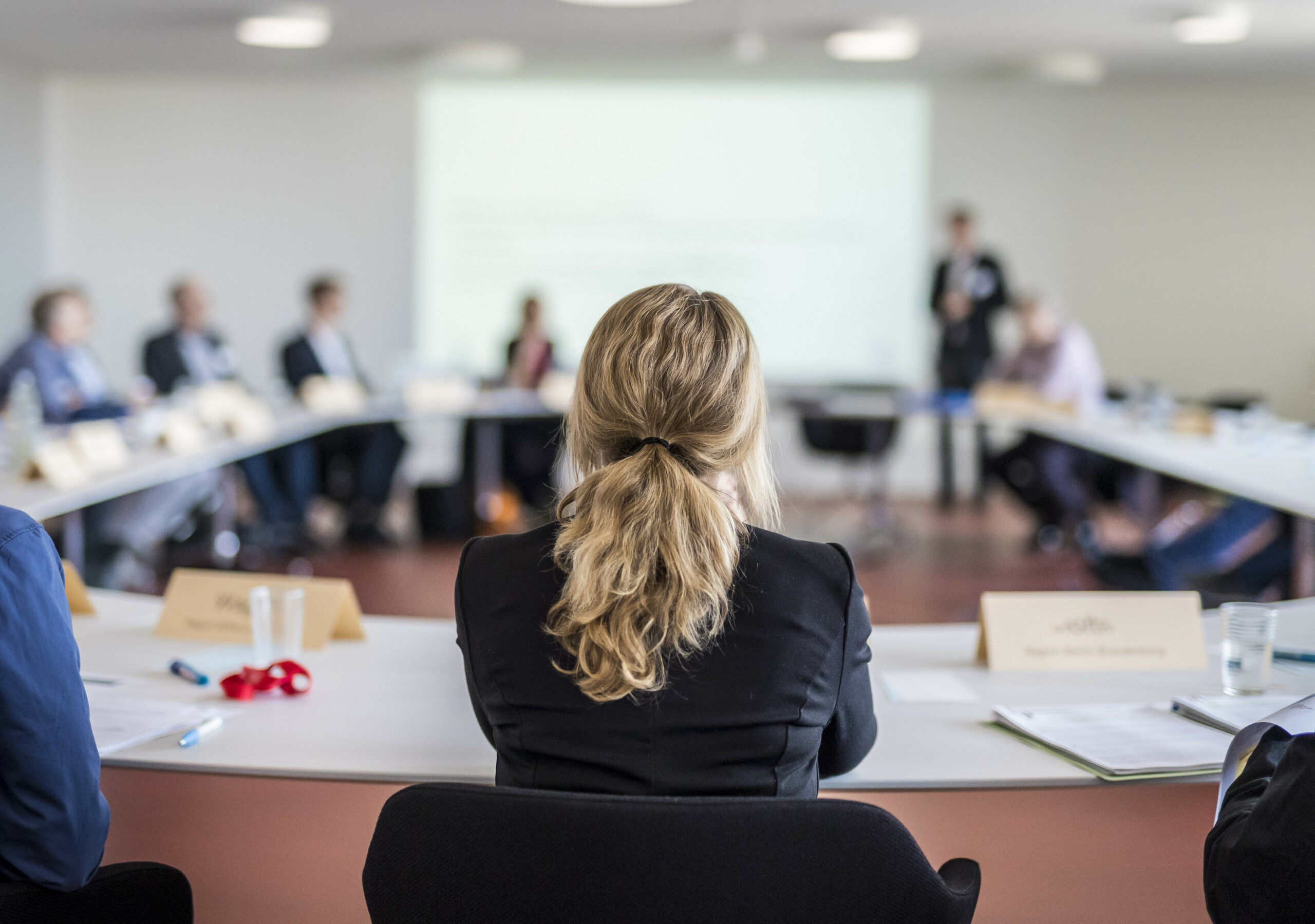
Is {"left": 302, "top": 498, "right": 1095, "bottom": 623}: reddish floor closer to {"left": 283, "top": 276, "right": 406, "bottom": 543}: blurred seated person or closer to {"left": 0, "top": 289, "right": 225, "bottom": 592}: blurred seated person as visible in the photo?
{"left": 283, "top": 276, "right": 406, "bottom": 543}: blurred seated person

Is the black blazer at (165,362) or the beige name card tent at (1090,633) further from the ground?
the black blazer at (165,362)

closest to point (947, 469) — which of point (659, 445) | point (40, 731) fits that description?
point (659, 445)

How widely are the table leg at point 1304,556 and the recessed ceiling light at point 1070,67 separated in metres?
4.37

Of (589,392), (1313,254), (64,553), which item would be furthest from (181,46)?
(1313,254)

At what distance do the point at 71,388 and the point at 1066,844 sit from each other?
452 cm

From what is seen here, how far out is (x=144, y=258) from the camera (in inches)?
332

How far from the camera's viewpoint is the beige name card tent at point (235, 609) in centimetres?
182

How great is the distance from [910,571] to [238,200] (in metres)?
5.62

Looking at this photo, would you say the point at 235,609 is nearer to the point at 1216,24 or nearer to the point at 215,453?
the point at 215,453

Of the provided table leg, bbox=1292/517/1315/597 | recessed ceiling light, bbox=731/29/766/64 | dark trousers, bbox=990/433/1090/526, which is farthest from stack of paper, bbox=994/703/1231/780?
recessed ceiling light, bbox=731/29/766/64

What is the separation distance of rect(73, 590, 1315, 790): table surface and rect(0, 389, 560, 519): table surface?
319 mm

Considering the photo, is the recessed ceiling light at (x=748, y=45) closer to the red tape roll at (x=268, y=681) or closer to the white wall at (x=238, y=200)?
the white wall at (x=238, y=200)

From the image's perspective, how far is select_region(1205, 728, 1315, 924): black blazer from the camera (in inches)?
36.0

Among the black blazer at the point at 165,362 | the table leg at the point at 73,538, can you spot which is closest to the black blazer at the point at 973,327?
the black blazer at the point at 165,362
